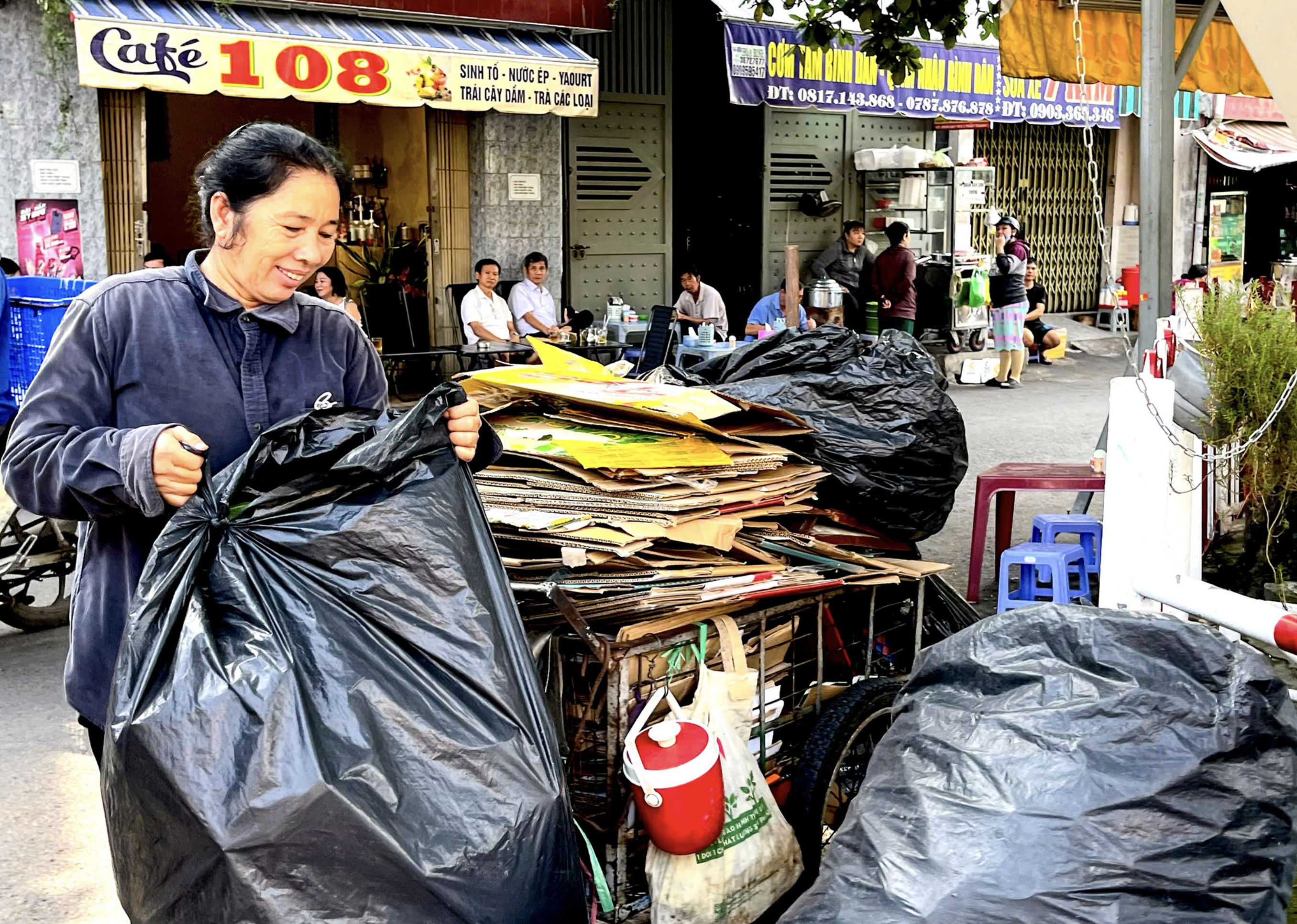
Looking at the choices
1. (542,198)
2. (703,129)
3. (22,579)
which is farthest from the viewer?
(703,129)

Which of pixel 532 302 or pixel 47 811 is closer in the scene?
pixel 47 811

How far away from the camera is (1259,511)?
444cm

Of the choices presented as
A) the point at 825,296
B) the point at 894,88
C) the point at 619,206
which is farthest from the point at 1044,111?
the point at 619,206

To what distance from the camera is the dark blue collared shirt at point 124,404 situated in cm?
219

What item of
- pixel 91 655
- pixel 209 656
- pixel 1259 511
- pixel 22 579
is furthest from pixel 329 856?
pixel 22 579

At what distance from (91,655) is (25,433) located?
0.40m

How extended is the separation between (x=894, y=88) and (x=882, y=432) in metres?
10.00

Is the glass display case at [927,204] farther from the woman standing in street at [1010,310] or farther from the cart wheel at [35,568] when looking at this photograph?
the cart wheel at [35,568]

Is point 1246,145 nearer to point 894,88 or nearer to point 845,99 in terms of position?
point 845,99

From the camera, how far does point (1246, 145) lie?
63.5 feet

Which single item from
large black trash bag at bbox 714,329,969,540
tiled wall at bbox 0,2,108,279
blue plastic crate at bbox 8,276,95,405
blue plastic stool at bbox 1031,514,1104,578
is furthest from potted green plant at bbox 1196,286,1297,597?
tiled wall at bbox 0,2,108,279

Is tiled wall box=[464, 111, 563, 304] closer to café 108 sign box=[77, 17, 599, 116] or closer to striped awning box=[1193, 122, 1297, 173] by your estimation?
café 108 sign box=[77, 17, 599, 116]

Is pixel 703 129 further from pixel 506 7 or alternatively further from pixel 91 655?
pixel 91 655

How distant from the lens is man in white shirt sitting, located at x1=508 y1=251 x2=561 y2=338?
11.9m
